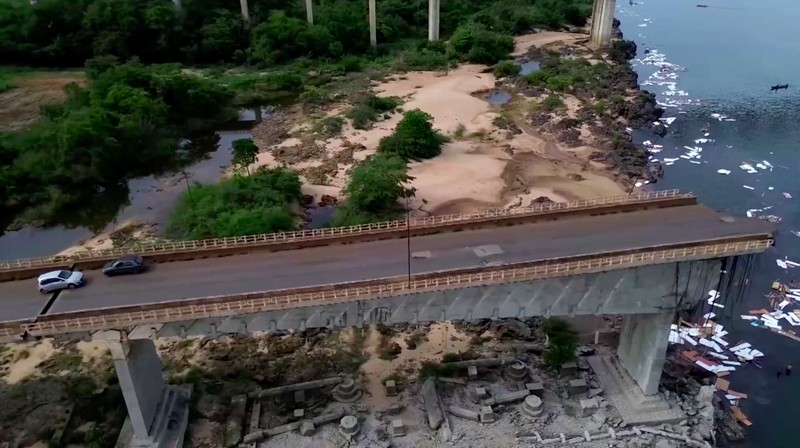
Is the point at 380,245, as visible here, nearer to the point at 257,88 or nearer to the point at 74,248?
the point at 74,248

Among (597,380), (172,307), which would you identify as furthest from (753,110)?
(172,307)

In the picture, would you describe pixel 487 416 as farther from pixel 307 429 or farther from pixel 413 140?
pixel 413 140

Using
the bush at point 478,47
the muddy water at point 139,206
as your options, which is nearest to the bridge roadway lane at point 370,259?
the muddy water at point 139,206

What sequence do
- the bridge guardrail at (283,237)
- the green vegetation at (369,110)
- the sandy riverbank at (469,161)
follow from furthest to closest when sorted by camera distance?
the green vegetation at (369,110), the sandy riverbank at (469,161), the bridge guardrail at (283,237)

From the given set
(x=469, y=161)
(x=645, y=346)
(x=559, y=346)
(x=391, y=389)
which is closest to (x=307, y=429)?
(x=391, y=389)

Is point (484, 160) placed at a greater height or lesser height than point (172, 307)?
lesser

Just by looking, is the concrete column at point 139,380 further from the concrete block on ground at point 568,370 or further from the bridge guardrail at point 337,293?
the concrete block on ground at point 568,370

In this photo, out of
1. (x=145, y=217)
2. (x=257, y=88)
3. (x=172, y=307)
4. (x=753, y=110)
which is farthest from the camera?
(x=257, y=88)
